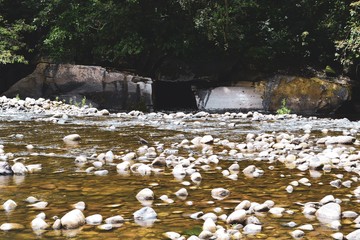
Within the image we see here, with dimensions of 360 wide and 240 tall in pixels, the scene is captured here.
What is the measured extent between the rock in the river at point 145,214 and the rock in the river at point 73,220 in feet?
1.24

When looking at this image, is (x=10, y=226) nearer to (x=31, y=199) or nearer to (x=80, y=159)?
(x=31, y=199)

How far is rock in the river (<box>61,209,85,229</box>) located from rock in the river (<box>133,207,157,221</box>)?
377mm

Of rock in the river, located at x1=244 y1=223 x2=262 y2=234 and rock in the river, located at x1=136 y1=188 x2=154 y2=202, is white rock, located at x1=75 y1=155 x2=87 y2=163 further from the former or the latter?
rock in the river, located at x1=244 y1=223 x2=262 y2=234

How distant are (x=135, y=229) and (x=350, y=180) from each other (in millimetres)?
2378

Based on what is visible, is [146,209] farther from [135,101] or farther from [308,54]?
[308,54]

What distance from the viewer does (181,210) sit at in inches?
124

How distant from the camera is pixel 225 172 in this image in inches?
175

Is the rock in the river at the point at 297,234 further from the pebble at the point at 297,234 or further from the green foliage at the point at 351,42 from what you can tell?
the green foliage at the point at 351,42

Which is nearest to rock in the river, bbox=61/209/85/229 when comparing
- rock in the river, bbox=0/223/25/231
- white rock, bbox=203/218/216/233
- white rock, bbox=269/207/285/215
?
rock in the river, bbox=0/223/25/231

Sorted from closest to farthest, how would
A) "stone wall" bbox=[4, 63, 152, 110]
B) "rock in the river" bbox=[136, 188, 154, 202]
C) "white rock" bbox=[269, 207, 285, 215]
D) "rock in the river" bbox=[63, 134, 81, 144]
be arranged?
1. "white rock" bbox=[269, 207, 285, 215]
2. "rock in the river" bbox=[136, 188, 154, 202]
3. "rock in the river" bbox=[63, 134, 81, 144]
4. "stone wall" bbox=[4, 63, 152, 110]

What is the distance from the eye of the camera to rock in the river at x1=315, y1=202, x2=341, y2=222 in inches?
115

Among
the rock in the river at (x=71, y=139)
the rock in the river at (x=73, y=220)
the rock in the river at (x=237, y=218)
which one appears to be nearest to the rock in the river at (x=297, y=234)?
the rock in the river at (x=237, y=218)

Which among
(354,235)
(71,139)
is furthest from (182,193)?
(71,139)

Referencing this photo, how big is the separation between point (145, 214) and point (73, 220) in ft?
1.66
